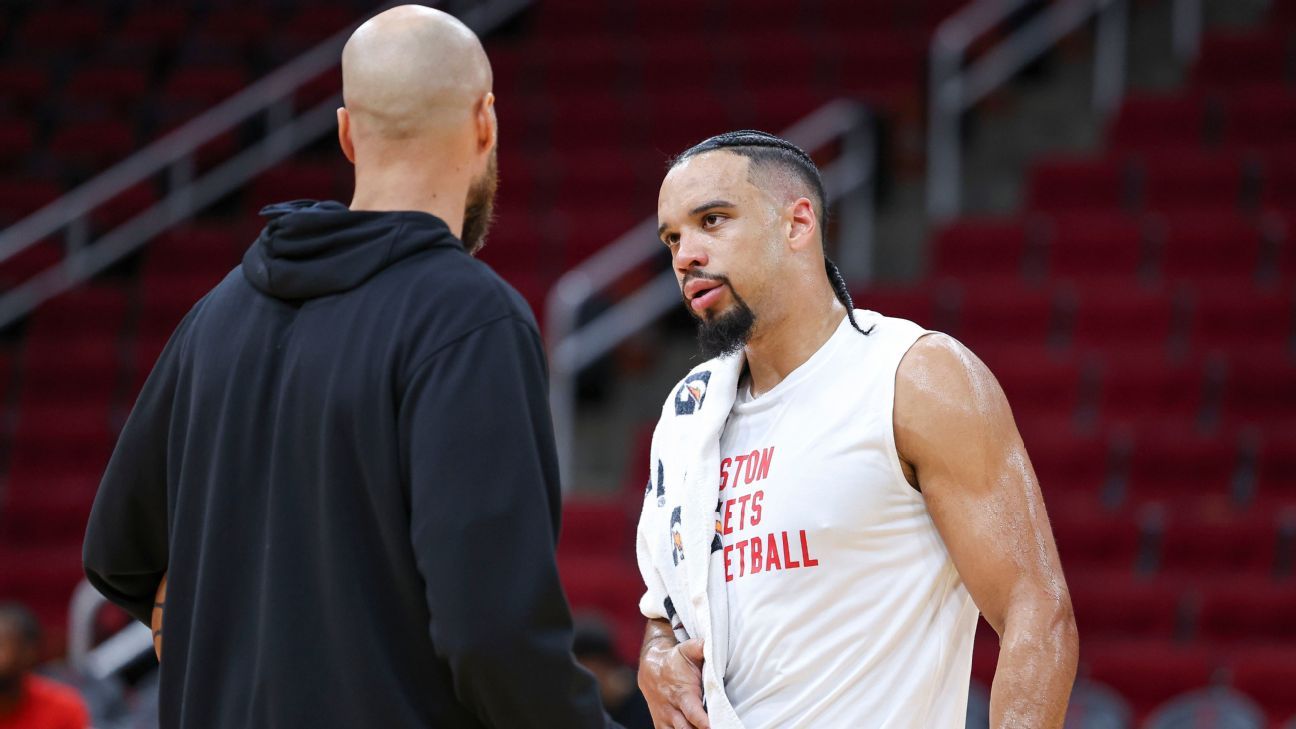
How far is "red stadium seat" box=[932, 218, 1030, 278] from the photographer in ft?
29.5

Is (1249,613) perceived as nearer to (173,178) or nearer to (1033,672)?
(1033,672)

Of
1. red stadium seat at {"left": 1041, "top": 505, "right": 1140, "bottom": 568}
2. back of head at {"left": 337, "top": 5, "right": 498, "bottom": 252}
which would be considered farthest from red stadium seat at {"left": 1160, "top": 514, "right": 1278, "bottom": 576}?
back of head at {"left": 337, "top": 5, "right": 498, "bottom": 252}

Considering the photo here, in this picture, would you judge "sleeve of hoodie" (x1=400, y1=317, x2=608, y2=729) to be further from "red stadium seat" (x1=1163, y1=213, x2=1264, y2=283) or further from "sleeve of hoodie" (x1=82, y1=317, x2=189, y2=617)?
"red stadium seat" (x1=1163, y1=213, x2=1264, y2=283)

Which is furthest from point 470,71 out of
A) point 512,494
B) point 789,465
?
point 789,465

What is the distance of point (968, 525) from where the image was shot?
8.41ft

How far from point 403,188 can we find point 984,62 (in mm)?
8998

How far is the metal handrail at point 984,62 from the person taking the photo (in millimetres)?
10164

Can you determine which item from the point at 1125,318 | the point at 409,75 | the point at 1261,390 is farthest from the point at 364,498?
the point at 1125,318

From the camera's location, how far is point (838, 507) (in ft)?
8.71

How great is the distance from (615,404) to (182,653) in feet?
23.7

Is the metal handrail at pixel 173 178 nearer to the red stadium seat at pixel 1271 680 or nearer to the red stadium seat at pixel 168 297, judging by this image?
the red stadium seat at pixel 168 297

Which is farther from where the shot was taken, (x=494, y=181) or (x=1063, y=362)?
(x=1063, y=362)

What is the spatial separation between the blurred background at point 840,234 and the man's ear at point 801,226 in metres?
2.50

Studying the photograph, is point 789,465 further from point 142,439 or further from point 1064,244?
point 1064,244
